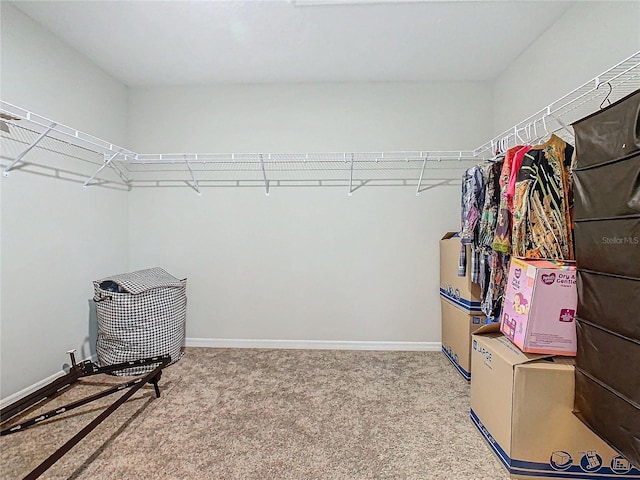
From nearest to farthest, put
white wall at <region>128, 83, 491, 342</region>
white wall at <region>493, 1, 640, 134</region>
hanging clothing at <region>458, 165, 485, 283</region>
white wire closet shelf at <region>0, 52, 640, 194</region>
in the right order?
white wall at <region>493, 1, 640, 134</region> → hanging clothing at <region>458, 165, 485, 283</region> → white wire closet shelf at <region>0, 52, 640, 194</region> → white wall at <region>128, 83, 491, 342</region>

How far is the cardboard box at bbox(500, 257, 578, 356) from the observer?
1412 mm

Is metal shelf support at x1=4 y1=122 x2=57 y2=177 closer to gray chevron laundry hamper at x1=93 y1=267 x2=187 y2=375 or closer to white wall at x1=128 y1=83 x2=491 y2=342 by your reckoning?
gray chevron laundry hamper at x1=93 y1=267 x2=187 y2=375

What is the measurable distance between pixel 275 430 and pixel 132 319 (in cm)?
130

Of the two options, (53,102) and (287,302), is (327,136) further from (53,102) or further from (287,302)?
(53,102)

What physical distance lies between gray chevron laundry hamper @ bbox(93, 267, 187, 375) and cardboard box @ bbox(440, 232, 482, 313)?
6.98 ft

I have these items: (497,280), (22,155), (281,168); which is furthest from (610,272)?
(22,155)

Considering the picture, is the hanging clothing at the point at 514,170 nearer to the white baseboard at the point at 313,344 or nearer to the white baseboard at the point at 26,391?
the white baseboard at the point at 313,344

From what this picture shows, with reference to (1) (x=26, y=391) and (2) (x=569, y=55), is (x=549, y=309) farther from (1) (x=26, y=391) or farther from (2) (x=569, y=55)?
(1) (x=26, y=391)

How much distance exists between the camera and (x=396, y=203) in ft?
9.68

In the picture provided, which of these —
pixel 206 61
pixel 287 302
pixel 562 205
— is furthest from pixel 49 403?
pixel 562 205

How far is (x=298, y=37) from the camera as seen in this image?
226 centimetres

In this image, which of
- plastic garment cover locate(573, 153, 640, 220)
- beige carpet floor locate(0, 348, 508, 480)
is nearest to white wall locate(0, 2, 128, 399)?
beige carpet floor locate(0, 348, 508, 480)

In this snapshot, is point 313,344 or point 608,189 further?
point 313,344

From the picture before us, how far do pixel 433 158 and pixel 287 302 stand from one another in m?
1.75
